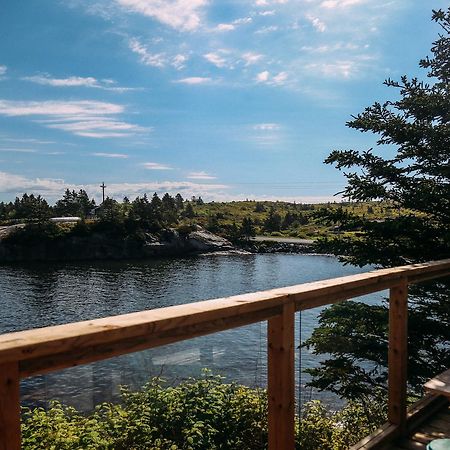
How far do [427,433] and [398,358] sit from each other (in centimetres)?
62

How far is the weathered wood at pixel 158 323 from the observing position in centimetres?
127

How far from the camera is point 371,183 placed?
7512 millimetres

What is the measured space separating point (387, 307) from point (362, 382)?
3.18 feet

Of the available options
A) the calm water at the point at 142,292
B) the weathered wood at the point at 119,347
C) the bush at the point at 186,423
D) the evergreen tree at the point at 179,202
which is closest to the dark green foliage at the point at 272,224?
the evergreen tree at the point at 179,202

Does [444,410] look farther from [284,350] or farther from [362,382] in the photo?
[284,350]

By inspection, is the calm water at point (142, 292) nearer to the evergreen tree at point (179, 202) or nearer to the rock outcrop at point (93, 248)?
the rock outcrop at point (93, 248)

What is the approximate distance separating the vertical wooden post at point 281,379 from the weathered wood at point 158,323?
4.0 inches

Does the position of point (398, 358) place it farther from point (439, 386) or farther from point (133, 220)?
point (133, 220)

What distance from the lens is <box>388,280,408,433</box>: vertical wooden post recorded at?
10.3 feet

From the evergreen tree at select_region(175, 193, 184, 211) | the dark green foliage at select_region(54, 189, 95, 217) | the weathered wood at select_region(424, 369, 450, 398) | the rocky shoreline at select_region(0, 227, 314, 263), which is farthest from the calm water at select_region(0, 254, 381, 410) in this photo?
the evergreen tree at select_region(175, 193, 184, 211)

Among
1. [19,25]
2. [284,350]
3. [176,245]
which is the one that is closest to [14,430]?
[284,350]

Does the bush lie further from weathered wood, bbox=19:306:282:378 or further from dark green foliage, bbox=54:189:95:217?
dark green foliage, bbox=54:189:95:217

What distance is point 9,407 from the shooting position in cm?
124

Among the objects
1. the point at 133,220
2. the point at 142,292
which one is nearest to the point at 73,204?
the point at 133,220
